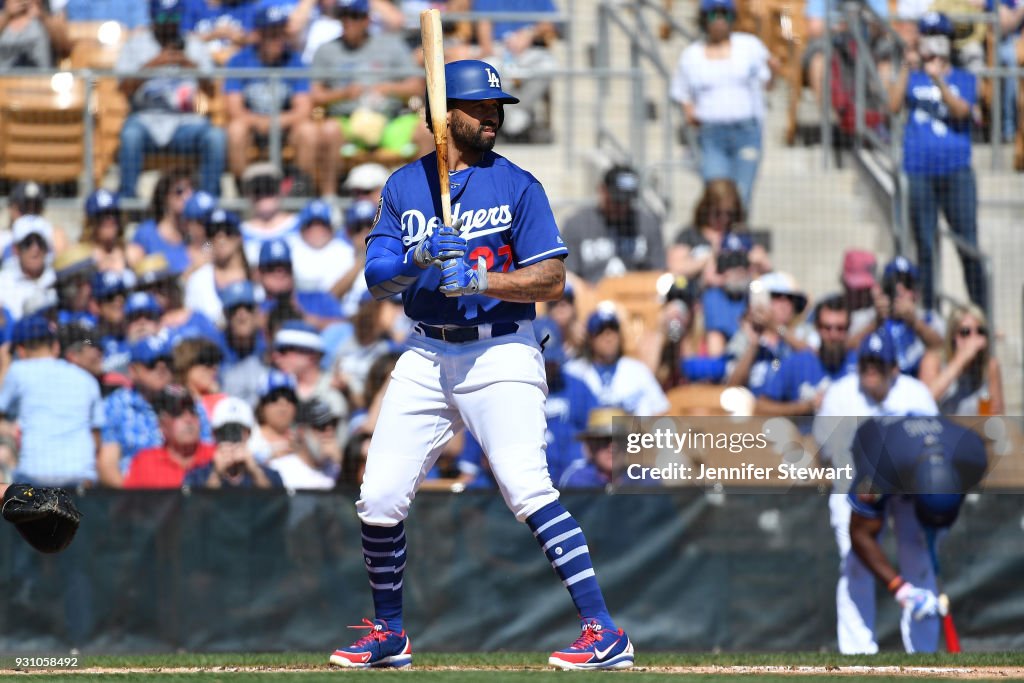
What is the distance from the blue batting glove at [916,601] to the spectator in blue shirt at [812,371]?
1.49 meters

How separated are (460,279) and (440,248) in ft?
0.40

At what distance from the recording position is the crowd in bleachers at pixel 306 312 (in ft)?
26.9

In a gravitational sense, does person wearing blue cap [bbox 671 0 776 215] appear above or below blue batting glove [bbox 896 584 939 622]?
above

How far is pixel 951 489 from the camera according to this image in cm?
746

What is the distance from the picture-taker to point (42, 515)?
494 centimetres

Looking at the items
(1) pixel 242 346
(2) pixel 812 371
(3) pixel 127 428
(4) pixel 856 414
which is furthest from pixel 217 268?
(4) pixel 856 414

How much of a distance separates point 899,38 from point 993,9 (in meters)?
0.79

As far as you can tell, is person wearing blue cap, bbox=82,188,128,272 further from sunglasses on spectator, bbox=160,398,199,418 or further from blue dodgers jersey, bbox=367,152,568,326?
blue dodgers jersey, bbox=367,152,568,326

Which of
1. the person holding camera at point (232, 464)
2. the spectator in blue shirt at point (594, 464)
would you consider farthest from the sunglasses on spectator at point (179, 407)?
the spectator in blue shirt at point (594, 464)

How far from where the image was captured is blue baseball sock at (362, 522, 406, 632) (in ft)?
16.9

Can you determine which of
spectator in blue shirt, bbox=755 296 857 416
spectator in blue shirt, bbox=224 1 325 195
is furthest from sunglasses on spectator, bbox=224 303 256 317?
spectator in blue shirt, bbox=755 296 857 416

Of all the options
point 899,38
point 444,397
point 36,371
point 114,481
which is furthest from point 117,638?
point 899,38

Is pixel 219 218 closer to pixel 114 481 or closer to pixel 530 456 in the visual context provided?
pixel 114 481

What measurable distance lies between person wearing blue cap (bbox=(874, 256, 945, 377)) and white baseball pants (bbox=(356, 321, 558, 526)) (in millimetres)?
4354
